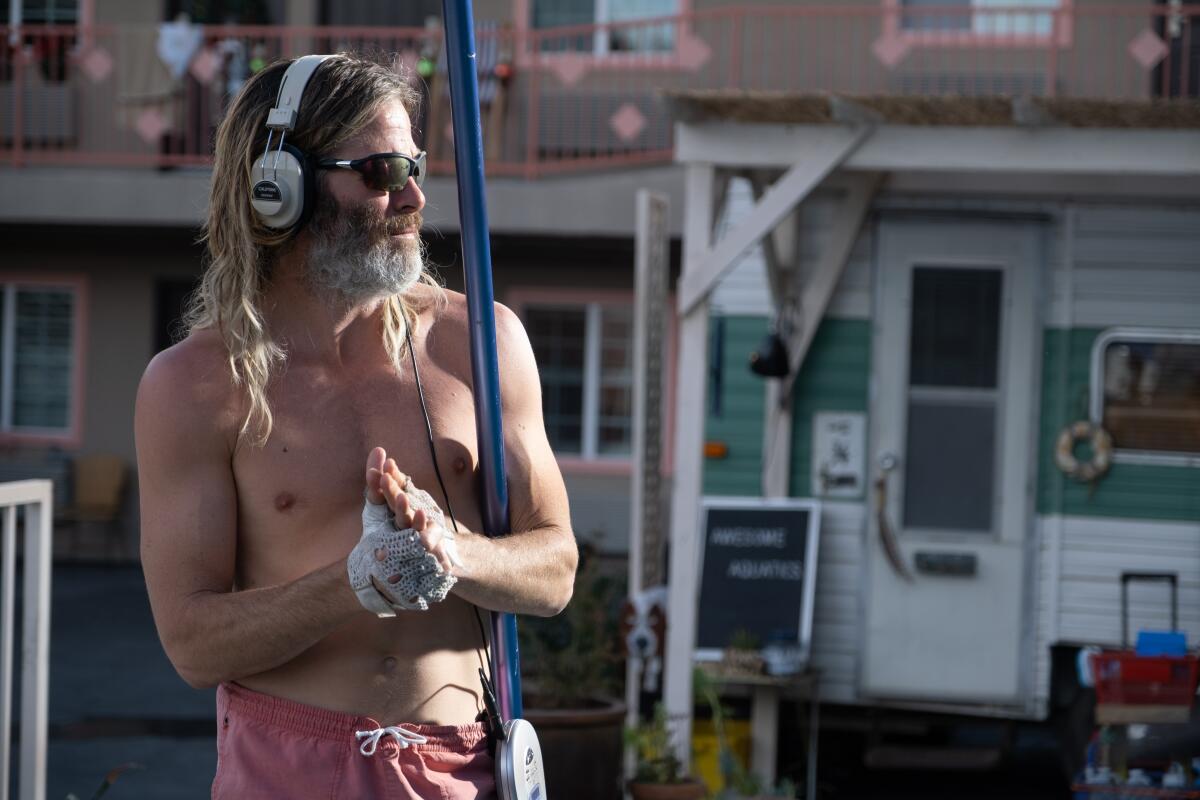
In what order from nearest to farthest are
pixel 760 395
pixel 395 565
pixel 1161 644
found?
pixel 395 565
pixel 1161 644
pixel 760 395

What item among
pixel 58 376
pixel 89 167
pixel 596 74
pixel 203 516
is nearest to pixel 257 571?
pixel 203 516

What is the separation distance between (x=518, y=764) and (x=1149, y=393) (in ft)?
20.0

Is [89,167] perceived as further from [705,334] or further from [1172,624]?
[1172,624]

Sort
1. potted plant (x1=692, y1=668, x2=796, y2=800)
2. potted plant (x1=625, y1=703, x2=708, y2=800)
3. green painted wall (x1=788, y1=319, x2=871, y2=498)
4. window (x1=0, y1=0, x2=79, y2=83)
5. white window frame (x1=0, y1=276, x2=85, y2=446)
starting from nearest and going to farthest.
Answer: potted plant (x1=625, y1=703, x2=708, y2=800) → potted plant (x1=692, y1=668, x2=796, y2=800) → green painted wall (x1=788, y1=319, x2=871, y2=498) → window (x1=0, y1=0, x2=79, y2=83) → white window frame (x1=0, y1=276, x2=85, y2=446)

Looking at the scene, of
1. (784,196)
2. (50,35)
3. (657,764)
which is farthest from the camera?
(50,35)

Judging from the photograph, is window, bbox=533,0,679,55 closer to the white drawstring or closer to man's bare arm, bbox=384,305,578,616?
man's bare arm, bbox=384,305,578,616

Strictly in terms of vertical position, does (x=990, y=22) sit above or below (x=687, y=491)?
above

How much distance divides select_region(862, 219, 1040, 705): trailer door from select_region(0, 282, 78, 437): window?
34.4 ft

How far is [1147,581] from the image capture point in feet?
25.0

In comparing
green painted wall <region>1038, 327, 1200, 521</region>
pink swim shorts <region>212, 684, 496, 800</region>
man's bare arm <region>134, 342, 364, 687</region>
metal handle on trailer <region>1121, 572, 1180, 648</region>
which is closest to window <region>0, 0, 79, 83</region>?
green painted wall <region>1038, 327, 1200, 521</region>

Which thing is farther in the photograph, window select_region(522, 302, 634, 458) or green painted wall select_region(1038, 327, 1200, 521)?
window select_region(522, 302, 634, 458)

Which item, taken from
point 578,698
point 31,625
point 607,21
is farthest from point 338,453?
point 607,21

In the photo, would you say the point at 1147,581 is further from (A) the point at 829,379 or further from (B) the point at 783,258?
(B) the point at 783,258

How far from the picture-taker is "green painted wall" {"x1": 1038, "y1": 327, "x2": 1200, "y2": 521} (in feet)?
25.1
